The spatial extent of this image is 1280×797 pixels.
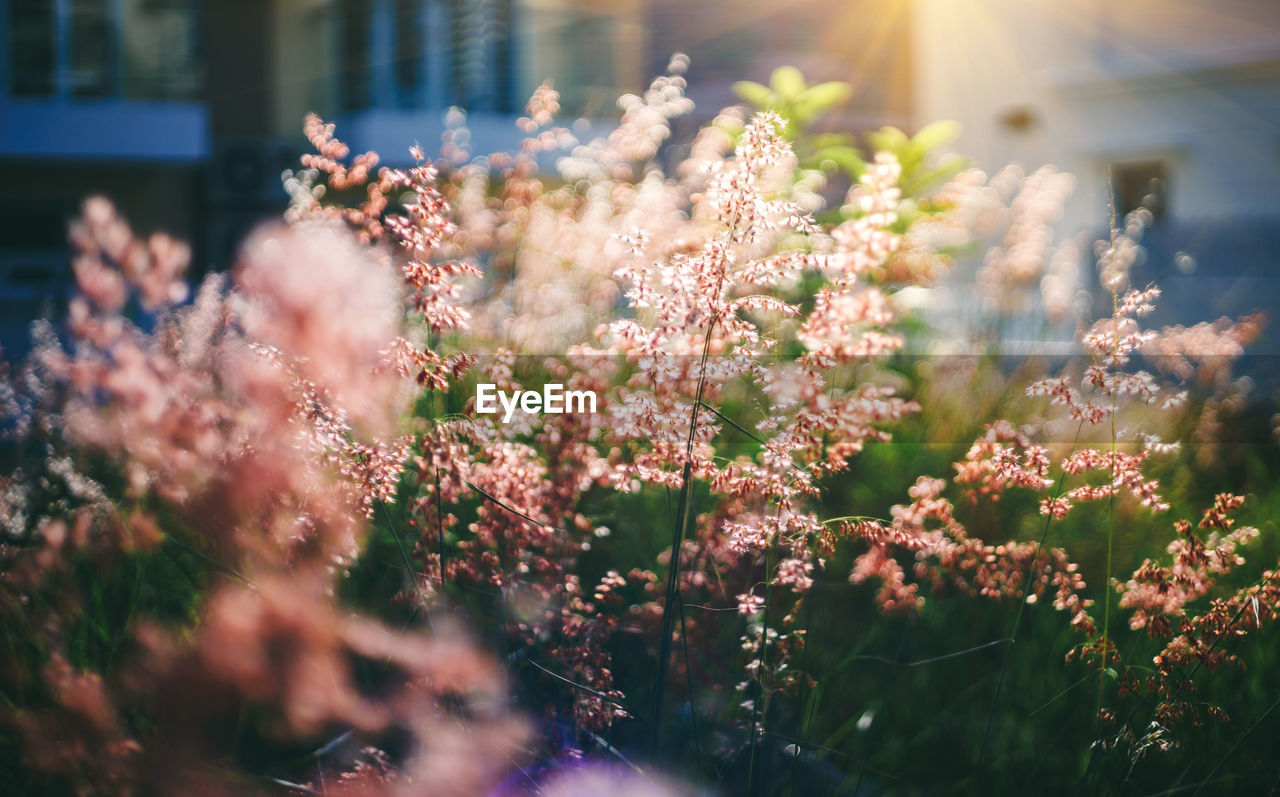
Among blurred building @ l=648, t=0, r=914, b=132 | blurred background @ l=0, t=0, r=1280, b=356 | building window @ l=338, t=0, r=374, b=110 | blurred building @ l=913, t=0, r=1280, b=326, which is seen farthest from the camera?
blurred building @ l=648, t=0, r=914, b=132

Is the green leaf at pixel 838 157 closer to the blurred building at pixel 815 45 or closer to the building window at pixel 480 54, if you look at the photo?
the building window at pixel 480 54

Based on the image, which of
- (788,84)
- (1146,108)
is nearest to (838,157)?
(788,84)

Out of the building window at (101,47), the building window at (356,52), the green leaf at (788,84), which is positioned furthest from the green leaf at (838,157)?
the building window at (101,47)

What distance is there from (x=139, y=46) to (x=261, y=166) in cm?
185

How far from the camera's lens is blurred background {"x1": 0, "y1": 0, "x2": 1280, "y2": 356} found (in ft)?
30.8

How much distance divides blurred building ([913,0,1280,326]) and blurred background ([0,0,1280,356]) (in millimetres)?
24

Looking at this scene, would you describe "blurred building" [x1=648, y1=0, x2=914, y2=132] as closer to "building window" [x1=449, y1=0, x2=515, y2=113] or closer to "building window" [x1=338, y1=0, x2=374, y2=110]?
"building window" [x1=449, y1=0, x2=515, y2=113]

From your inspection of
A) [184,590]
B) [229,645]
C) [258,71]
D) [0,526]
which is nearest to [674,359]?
[229,645]

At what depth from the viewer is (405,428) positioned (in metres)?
1.52

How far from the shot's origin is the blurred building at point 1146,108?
755 centimetres

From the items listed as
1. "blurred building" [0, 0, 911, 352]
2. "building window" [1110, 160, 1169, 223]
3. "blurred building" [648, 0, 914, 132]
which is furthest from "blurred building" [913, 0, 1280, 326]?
"blurred building" [0, 0, 911, 352]

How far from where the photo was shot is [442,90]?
11.1 meters

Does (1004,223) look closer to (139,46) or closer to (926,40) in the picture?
(926,40)

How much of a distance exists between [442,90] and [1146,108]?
26.6 feet
